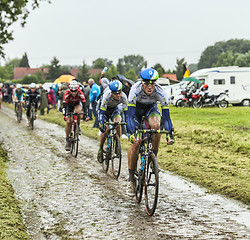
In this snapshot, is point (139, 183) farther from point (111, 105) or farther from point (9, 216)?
point (111, 105)

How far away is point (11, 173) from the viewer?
31.0 ft

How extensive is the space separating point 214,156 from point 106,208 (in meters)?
5.29

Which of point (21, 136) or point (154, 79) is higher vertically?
point (154, 79)

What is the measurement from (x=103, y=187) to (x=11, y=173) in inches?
92.9

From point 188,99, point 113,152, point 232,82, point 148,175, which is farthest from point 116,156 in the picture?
point 232,82

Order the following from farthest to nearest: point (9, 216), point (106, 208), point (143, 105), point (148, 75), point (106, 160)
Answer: point (106, 160) < point (143, 105) < point (106, 208) < point (148, 75) < point (9, 216)

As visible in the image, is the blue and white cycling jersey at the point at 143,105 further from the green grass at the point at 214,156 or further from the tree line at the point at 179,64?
the tree line at the point at 179,64

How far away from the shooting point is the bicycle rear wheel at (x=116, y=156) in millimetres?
8945

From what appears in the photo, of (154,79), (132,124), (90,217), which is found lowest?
(90,217)

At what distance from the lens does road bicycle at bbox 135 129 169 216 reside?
20.3ft

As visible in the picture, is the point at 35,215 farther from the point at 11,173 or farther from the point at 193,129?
the point at 193,129

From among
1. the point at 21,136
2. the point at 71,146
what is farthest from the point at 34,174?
the point at 21,136

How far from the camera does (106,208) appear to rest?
6699 mm

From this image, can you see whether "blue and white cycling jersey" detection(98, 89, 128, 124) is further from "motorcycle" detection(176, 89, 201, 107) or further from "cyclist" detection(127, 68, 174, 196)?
"motorcycle" detection(176, 89, 201, 107)
